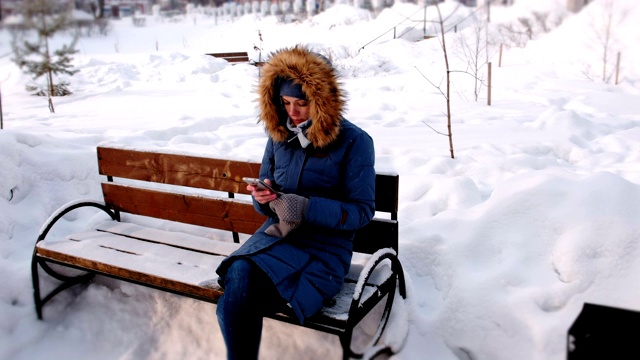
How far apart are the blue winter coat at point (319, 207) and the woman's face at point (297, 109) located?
94 mm

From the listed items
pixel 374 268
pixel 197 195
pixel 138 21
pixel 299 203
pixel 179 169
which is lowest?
pixel 374 268

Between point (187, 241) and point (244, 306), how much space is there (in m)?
1.30

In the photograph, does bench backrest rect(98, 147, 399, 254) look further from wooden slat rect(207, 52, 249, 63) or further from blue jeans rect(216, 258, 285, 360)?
wooden slat rect(207, 52, 249, 63)

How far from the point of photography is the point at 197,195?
3691 mm

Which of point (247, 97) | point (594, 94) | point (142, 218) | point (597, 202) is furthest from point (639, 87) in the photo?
point (142, 218)

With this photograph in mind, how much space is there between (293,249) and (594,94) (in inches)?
432

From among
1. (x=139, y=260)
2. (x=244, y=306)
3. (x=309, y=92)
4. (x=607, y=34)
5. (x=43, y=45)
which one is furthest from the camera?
(x=607, y=34)

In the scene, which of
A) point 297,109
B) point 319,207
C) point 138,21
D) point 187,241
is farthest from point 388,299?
point 138,21

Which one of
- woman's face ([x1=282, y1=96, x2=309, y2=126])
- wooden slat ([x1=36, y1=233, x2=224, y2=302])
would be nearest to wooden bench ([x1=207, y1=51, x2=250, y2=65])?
wooden slat ([x1=36, y1=233, x2=224, y2=302])

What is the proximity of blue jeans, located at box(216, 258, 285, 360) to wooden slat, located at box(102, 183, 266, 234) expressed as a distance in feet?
3.12

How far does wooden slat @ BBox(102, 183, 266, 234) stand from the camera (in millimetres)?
3520

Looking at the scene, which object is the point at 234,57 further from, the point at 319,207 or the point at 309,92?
the point at 319,207

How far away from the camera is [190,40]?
107 feet

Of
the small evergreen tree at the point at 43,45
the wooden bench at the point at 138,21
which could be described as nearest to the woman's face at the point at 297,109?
the small evergreen tree at the point at 43,45
